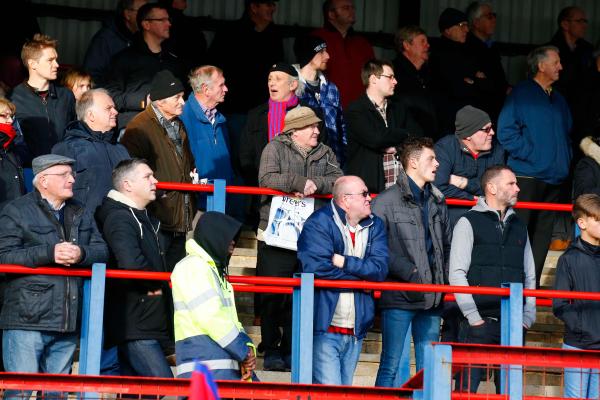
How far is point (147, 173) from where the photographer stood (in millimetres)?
10852

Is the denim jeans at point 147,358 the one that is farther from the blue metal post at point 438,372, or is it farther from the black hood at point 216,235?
the blue metal post at point 438,372

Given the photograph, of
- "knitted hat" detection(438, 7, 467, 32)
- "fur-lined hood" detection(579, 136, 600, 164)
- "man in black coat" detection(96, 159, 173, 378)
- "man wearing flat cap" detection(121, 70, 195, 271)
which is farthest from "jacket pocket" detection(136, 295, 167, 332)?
"knitted hat" detection(438, 7, 467, 32)

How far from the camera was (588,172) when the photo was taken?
13.9 metres

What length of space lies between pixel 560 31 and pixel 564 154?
259 cm

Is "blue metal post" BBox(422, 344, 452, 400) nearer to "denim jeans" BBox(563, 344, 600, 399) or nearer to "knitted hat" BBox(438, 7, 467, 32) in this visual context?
"denim jeans" BBox(563, 344, 600, 399)

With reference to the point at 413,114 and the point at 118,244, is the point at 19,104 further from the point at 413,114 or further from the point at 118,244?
the point at 413,114

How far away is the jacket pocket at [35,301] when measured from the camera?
33.6ft

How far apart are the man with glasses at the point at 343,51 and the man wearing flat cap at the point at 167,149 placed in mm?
3135

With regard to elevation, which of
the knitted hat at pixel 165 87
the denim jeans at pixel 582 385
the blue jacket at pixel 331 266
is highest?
the knitted hat at pixel 165 87

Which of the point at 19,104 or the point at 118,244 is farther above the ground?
the point at 19,104

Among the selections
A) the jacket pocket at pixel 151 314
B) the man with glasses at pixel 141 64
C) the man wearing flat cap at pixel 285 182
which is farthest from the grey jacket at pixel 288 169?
the jacket pocket at pixel 151 314

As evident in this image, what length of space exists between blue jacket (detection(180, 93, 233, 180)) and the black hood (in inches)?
141

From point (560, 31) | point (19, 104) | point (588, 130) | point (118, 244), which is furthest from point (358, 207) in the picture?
point (560, 31)

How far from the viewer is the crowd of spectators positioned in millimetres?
10367
